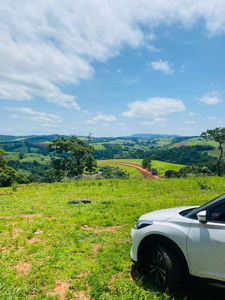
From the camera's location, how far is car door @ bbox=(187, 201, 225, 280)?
2.69 metres

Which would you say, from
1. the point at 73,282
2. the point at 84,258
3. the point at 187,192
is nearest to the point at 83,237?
the point at 84,258

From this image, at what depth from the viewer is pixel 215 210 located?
120 inches

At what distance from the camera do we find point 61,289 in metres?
3.34

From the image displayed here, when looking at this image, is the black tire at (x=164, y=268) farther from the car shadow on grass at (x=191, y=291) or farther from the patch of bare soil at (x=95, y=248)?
the patch of bare soil at (x=95, y=248)

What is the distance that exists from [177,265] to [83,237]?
11.1 ft

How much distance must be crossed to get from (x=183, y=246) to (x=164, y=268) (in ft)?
1.93

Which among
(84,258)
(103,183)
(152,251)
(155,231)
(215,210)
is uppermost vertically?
(215,210)

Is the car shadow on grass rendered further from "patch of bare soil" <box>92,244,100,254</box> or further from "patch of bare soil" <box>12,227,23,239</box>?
"patch of bare soil" <box>12,227,23,239</box>

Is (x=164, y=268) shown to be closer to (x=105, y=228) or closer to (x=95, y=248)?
(x=95, y=248)

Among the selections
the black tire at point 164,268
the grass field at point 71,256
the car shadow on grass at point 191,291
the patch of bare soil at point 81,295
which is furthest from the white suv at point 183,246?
the patch of bare soil at point 81,295

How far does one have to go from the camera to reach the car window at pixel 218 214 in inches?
116

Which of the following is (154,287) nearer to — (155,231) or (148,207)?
(155,231)

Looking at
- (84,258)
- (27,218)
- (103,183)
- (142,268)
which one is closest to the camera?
(142,268)

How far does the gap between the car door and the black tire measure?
0.29 metres
